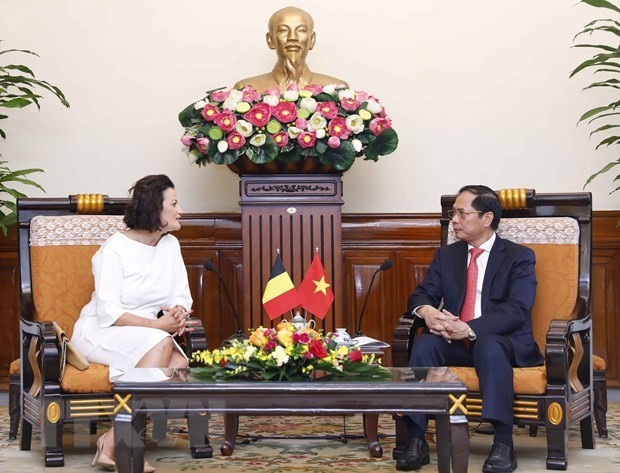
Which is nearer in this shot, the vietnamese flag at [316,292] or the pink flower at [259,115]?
the vietnamese flag at [316,292]

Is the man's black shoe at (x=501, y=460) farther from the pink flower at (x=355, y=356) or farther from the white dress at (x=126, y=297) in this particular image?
the white dress at (x=126, y=297)

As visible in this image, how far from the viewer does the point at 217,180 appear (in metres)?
5.84

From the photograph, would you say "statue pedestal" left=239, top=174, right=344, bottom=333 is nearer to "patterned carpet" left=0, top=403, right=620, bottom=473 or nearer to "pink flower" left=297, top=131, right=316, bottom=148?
"pink flower" left=297, top=131, right=316, bottom=148

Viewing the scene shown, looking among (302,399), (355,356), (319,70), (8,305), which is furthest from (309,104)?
(8,305)

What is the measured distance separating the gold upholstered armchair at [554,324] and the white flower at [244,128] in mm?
900

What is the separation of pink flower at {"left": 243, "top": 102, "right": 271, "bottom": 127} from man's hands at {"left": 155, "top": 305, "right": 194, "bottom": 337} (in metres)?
0.89

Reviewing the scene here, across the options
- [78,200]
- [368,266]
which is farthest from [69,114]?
[368,266]

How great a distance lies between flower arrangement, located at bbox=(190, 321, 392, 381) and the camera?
3186 millimetres

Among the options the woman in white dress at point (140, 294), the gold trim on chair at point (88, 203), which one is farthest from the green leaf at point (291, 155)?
the gold trim on chair at point (88, 203)

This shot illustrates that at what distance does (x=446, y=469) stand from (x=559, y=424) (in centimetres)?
60

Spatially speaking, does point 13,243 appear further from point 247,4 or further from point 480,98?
point 480,98

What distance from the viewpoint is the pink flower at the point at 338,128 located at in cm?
462

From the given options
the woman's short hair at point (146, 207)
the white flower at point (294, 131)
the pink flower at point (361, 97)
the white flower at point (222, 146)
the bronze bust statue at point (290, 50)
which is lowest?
the woman's short hair at point (146, 207)

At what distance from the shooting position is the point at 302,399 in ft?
10.2
